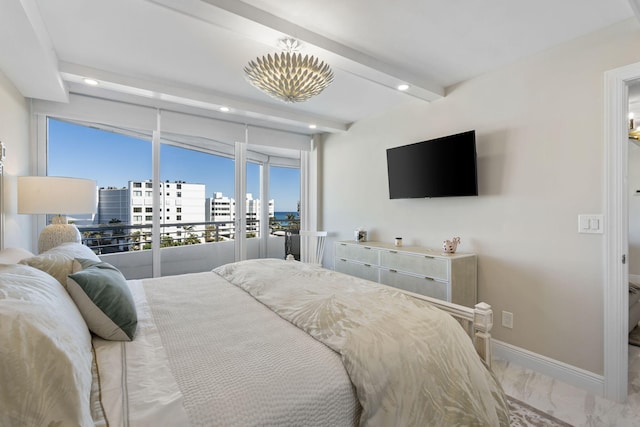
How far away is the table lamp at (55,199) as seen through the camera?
2.36 meters

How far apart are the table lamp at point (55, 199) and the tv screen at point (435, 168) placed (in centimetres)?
291

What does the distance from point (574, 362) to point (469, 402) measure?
5.70ft

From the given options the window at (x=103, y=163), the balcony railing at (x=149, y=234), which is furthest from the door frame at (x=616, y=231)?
the window at (x=103, y=163)

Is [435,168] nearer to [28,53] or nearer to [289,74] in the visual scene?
[289,74]

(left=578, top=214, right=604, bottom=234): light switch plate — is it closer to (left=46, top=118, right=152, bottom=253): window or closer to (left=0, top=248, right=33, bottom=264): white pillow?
(left=0, top=248, right=33, bottom=264): white pillow

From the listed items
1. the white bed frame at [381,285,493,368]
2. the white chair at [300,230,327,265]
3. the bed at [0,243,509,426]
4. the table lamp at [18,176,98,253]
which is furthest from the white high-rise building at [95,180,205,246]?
the white bed frame at [381,285,493,368]

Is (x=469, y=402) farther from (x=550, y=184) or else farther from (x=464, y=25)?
(x=464, y=25)

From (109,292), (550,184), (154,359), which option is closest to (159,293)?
(109,292)

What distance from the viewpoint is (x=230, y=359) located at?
111 cm

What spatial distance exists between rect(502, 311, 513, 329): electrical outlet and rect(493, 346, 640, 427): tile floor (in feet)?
1.11

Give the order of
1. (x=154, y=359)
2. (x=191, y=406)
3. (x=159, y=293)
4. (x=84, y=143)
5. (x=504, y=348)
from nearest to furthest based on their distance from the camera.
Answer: (x=191, y=406), (x=154, y=359), (x=159, y=293), (x=504, y=348), (x=84, y=143)

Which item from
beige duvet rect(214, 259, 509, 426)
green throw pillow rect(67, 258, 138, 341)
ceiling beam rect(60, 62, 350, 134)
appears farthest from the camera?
ceiling beam rect(60, 62, 350, 134)

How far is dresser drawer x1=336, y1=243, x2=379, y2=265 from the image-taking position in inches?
135

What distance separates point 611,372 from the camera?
6.95ft
